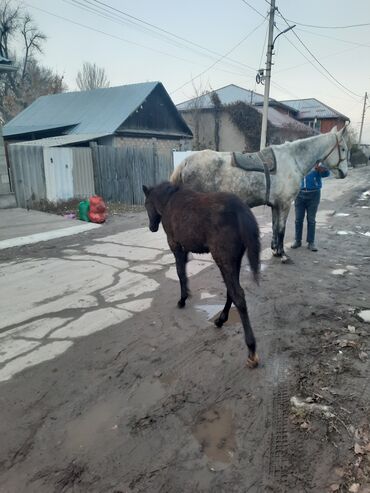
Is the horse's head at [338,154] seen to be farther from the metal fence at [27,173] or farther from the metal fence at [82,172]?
the metal fence at [27,173]

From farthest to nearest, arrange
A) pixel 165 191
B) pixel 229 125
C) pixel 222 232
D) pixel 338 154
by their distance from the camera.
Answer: pixel 229 125, pixel 338 154, pixel 165 191, pixel 222 232

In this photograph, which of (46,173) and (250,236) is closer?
(250,236)

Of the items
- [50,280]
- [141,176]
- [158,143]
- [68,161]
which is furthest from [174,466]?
[158,143]

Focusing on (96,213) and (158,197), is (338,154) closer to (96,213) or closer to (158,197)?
(158,197)

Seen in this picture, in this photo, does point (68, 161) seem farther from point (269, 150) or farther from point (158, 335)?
point (158, 335)

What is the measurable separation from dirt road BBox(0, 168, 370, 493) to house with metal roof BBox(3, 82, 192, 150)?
40.8 feet

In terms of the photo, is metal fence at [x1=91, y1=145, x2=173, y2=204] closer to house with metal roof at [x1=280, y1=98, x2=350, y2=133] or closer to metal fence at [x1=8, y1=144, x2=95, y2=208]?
metal fence at [x1=8, y1=144, x2=95, y2=208]

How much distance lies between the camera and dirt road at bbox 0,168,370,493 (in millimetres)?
2074

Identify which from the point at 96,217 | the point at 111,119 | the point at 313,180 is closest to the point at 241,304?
the point at 313,180

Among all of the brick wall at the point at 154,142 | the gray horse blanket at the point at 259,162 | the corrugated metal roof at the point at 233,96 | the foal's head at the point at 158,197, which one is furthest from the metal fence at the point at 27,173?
the corrugated metal roof at the point at 233,96

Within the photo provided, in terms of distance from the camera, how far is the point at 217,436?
2334 millimetres

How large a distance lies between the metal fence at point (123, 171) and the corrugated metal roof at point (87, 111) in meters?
3.34

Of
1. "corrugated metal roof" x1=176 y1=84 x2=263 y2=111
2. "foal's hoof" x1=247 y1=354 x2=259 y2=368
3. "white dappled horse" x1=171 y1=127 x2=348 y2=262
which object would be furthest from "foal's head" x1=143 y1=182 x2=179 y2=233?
"corrugated metal roof" x1=176 y1=84 x2=263 y2=111

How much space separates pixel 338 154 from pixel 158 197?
13.4ft
